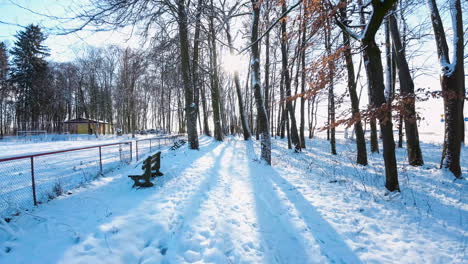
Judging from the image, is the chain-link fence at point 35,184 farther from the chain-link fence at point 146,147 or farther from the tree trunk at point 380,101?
the tree trunk at point 380,101

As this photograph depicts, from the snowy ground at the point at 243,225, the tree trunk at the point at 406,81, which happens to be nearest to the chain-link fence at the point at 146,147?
the snowy ground at the point at 243,225

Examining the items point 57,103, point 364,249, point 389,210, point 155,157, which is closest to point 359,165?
point 389,210

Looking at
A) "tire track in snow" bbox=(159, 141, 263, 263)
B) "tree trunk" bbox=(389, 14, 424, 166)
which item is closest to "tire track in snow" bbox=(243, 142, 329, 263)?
"tire track in snow" bbox=(159, 141, 263, 263)

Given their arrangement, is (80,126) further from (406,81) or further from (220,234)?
(406,81)

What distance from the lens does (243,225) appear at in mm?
3309

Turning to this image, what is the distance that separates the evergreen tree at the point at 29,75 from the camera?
96.6ft

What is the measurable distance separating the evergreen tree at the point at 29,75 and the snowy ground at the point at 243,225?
3719cm

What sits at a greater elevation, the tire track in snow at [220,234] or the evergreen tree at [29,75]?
the evergreen tree at [29,75]

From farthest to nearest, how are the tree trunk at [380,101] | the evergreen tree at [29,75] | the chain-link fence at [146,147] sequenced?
the evergreen tree at [29,75] < the chain-link fence at [146,147] < the tree trunk at [380,101]

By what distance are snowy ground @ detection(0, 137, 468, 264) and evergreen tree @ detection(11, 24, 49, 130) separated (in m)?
37.2

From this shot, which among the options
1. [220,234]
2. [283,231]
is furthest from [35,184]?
[283,231]

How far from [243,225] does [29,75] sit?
41.8 meters

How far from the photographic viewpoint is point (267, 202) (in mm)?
4289

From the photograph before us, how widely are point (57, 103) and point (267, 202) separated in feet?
149
